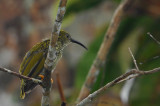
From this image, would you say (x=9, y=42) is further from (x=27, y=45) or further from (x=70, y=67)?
(x=70, y=67)

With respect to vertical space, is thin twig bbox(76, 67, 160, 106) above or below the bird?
below

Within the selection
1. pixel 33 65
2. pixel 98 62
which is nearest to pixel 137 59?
pixel 98 62

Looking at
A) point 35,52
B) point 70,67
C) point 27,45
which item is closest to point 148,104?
point 35,52

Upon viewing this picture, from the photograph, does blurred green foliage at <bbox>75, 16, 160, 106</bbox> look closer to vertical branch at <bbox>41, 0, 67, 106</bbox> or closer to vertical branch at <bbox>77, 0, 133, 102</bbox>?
vertical branch at <bbox>77, 0, 133, 102</bbox>

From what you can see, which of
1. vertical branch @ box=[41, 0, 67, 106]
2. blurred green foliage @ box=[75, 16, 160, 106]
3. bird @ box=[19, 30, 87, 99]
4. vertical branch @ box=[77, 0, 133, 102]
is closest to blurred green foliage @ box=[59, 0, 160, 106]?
blurred green foliage @ box=[75, 16, 160, 106]

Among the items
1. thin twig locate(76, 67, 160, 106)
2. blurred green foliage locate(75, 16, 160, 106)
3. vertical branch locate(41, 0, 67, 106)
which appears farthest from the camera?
blurred green foliage locate(75, 16, 160, 106)

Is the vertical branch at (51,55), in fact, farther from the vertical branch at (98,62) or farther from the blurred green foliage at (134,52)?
the blurred green foliage at (134,52)

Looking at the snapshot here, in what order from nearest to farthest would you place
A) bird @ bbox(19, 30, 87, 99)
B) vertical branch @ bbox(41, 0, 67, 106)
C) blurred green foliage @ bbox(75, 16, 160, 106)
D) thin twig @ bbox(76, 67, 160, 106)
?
thin twig @ bbox(76, 67, 160, 106)
vertical branch @ bbox(41, 0, 67, 106)
bird @ bbox(19, 30, 87, 99)
blurred green foliage @ bbox(75, 16, 160, 106)

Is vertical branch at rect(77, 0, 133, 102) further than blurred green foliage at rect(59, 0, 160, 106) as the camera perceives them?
No

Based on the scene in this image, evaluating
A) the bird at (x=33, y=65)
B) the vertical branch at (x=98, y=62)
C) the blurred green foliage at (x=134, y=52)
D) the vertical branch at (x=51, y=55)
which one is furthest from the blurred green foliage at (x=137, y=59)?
the vertical branch at (x=51, y=55)

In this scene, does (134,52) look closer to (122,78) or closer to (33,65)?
(33,65)
